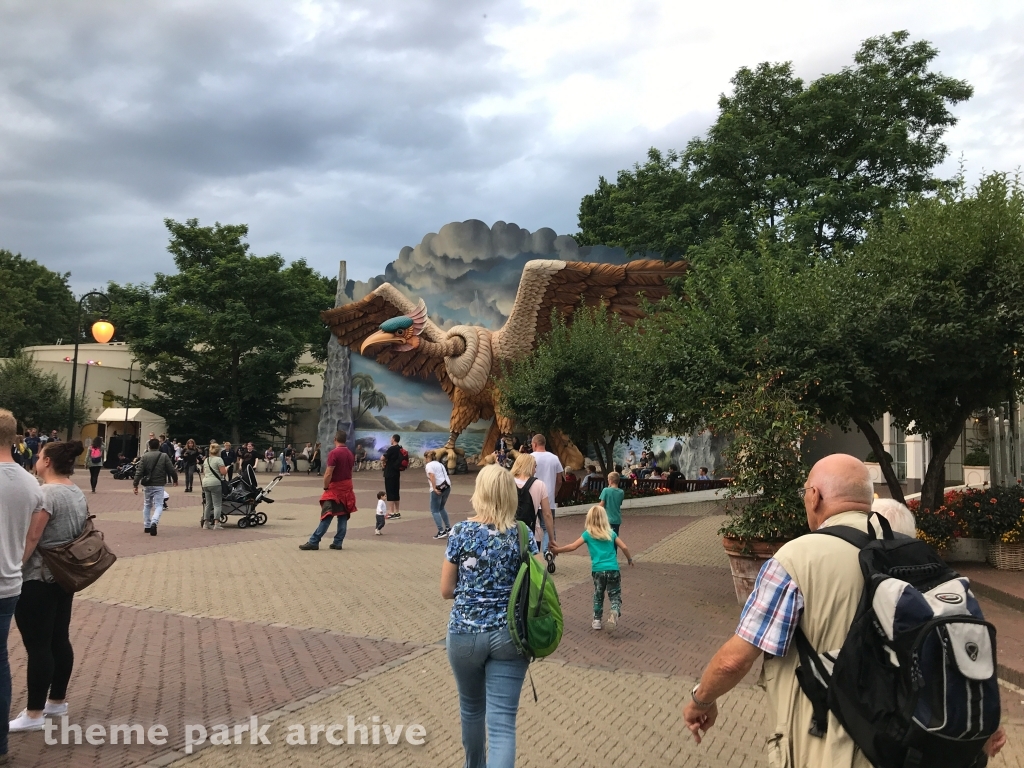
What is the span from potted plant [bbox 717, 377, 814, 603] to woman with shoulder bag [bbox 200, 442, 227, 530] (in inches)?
358

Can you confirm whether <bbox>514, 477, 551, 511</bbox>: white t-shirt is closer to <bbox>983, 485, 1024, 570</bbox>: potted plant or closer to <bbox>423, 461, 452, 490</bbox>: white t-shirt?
<bbox>423, 461, 452, 490</bbox>: white t-shirt

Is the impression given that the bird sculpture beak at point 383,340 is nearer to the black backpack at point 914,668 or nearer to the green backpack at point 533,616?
the green backpack at point 533,616

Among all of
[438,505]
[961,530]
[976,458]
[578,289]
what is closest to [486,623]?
[961,530]

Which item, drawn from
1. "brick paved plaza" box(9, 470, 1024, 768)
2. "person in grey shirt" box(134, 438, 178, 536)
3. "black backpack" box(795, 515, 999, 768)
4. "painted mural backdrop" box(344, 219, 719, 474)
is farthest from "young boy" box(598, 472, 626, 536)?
"painted mural backdrop" box(344, 219, 719, 474)

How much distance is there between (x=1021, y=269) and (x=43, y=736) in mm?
9588

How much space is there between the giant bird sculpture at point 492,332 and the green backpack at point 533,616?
2057 centimetres

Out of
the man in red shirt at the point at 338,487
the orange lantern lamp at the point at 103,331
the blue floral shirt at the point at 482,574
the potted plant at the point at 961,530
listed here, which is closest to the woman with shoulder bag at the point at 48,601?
the blue floral shirt at the point at 482,574

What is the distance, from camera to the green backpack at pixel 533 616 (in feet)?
10.5

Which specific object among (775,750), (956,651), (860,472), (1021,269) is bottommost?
(775,750)

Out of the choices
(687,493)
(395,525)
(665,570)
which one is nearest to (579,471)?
(687,493)

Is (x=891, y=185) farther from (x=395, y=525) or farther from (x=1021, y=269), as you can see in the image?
(x=395, y=525)

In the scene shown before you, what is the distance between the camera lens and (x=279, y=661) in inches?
226

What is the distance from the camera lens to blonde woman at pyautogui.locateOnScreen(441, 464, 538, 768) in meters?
3.23

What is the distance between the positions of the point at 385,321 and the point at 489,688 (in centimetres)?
2652
